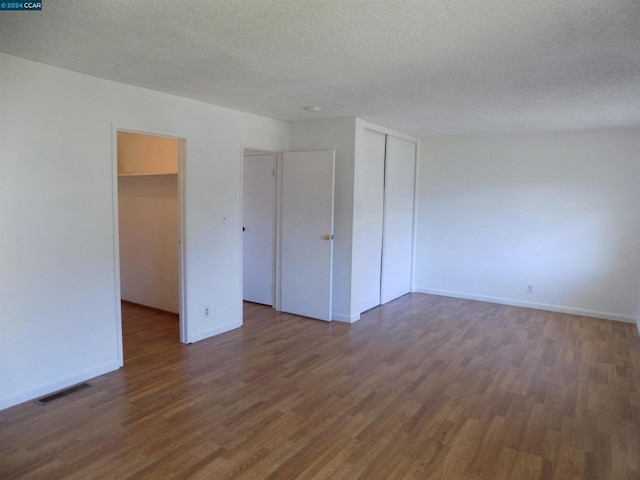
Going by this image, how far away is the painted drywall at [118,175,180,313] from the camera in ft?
16.8

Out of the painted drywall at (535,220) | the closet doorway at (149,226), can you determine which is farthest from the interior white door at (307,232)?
the painted drywall at (535,220)

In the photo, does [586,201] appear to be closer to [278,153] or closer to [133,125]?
[278,153]

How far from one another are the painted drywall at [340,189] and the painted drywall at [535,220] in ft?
6.52

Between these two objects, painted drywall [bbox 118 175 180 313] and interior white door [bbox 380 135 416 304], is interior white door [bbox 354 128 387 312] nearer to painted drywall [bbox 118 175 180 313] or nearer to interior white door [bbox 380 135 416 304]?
Answer: interior white door [bbox 380 135 416 304]

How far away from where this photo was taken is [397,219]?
6.02 m

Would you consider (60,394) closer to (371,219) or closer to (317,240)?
(317,240)

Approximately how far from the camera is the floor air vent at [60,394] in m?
3.01

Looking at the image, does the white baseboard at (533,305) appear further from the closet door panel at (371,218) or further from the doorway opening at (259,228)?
the doorway opening at (259,228)

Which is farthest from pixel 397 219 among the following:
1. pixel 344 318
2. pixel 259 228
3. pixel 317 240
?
pixel 259 228

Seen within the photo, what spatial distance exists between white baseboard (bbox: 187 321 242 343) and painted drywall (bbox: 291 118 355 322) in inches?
46.6

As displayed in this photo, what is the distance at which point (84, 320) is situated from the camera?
11.0 ft

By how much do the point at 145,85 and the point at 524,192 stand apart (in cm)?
472

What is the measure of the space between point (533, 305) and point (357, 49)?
4614 mm

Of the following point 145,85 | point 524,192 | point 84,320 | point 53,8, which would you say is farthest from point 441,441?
point 524,192
